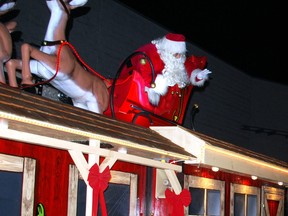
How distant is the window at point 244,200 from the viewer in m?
7.87

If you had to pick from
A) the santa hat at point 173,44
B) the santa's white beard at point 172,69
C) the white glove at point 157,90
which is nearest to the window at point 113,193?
the white glove at point 157,90

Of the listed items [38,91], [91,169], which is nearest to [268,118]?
[38,91]

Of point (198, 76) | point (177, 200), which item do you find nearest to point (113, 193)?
point (177, 200)

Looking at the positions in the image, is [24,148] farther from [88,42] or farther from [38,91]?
[88,42]

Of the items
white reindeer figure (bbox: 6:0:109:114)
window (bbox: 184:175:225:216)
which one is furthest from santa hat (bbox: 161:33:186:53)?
window (bbox: 184:175:225:216)

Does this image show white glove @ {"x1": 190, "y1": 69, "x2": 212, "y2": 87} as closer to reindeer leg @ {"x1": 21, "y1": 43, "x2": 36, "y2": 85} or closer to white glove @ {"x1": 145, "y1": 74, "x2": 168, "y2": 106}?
white glove @ {"x1": 145, "y1": 74, "x2": 168, "y2": 106}

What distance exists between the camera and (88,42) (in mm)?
7207

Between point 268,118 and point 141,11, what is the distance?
5.49 metres

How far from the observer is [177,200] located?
5922mm

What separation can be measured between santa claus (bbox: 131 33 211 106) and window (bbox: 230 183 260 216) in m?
2.05

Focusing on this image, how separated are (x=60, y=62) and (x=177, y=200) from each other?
1.97 meters

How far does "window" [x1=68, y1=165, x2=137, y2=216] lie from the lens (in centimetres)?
494

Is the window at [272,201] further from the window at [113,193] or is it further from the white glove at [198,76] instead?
the window at [113,193]

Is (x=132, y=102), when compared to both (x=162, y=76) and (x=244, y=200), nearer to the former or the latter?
(x=162, y=76)
